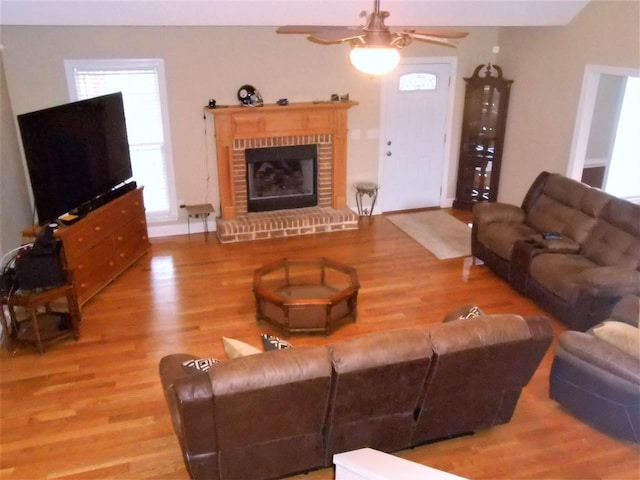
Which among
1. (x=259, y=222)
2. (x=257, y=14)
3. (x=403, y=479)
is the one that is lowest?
(x=259, y=222)

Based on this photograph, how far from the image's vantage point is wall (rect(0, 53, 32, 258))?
5.21 m

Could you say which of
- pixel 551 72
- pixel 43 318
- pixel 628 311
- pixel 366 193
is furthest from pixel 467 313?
pixel 551 72

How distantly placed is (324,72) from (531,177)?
3.11 metres

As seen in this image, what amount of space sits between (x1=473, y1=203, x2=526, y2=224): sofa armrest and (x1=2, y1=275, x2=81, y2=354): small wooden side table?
170 inches

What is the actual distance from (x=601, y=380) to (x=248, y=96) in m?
4.98

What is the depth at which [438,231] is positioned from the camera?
730cm

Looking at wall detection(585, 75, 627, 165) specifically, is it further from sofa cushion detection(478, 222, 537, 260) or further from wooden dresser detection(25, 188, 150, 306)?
wooden dresser detection(25, 188, 150, 306)

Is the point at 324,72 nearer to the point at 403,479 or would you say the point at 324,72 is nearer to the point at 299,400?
the point at 299,400

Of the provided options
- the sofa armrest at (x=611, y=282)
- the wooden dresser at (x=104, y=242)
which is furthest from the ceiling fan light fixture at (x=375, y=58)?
the wooden dresser at (x=104, y=242)

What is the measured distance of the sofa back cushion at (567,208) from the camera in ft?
18.0

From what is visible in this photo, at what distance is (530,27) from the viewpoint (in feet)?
22.7

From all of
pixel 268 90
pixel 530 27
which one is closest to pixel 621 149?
pixel 530 27

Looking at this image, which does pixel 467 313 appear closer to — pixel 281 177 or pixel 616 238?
pixel 616 238

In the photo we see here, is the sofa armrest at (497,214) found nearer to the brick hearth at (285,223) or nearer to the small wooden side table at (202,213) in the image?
the brick hearth at (285,223)
